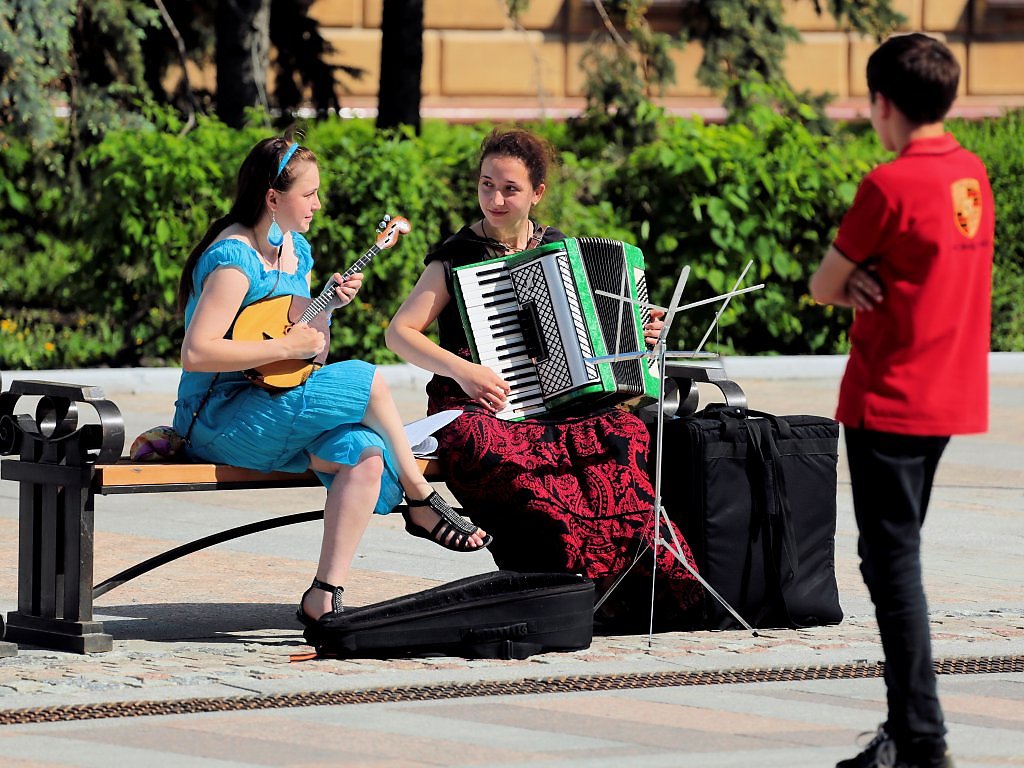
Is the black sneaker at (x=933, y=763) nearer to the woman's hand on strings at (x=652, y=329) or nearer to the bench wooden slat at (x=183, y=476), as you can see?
the bench wooden slat at (x=183, y=476)

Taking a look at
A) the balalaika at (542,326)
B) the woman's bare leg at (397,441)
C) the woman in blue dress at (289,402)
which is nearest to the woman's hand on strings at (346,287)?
the woman in blue dress at (289,402)

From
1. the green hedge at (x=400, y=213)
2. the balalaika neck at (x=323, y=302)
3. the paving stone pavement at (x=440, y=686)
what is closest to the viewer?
the paving stone pavement at (x=440, y=686)

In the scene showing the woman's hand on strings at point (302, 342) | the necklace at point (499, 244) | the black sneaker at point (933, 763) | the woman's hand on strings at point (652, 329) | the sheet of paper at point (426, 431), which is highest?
the necklace at point (499, 244)

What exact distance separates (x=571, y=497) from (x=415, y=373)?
8003mm

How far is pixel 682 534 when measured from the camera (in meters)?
6.25

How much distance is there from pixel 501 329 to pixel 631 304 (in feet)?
1.56

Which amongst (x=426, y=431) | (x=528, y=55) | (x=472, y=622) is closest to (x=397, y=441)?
(x=426, y=431)

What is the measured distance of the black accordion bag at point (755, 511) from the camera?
621 centimetres

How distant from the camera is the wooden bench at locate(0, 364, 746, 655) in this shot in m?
5.72

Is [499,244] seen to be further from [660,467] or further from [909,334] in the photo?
[909,334]

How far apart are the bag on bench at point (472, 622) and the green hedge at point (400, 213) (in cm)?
791

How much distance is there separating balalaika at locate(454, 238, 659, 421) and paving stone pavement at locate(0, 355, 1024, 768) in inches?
30.1

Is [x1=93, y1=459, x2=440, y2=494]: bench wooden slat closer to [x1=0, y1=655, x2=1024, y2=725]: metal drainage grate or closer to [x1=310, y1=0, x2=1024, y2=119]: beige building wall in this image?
[x1=0, y1=655, x2=1024, y2=725]: metal drainage grate

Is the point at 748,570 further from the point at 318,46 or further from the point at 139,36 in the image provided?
the point at 318,46
